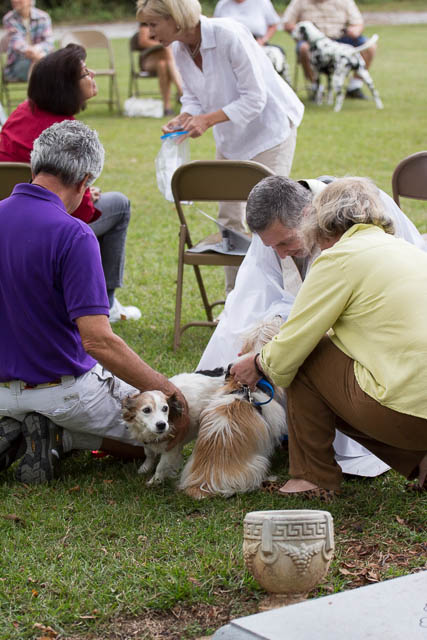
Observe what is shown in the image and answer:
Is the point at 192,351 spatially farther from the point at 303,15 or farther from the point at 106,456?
the point at 303,15

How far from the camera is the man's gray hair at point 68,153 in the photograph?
11.5ft

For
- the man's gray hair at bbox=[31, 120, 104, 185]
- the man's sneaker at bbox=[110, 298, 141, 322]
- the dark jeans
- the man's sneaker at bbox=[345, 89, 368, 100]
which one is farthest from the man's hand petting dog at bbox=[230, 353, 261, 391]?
the man's sneaker at bbox=[345, 89, 368, 100]

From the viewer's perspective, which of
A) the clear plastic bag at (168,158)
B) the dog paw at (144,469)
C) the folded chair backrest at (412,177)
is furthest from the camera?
the clear plastic bag at (168,158)

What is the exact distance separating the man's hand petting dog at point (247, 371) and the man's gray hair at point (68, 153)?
1.02 meters

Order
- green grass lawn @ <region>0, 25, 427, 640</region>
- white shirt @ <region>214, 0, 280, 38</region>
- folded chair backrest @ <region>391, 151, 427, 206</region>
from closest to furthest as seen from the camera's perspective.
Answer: green grass lawn @ <region>0, 25, 427, 640</region>, folded chair backrest @ <region>391, 151, 427, 206</region>, white shirt @ <region>214, 0, 280, 38</region>

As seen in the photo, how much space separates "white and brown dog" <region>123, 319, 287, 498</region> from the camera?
355 centimetres

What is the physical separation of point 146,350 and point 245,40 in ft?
6.73

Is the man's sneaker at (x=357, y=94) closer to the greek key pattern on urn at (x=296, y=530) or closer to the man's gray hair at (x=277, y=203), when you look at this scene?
the man's gray hair at (x=277, y=203)

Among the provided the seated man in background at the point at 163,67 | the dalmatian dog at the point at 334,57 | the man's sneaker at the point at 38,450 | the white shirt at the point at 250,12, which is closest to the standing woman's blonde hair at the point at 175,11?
the man's sneaker at the point at 38,450

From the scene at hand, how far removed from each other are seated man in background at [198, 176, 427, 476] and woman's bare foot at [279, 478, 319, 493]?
28 cm

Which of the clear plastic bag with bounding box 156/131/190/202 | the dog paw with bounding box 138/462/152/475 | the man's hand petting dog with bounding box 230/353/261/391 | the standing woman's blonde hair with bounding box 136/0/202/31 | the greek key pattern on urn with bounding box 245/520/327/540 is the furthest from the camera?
the clear plastic bag with bounding box 156/131/190/202

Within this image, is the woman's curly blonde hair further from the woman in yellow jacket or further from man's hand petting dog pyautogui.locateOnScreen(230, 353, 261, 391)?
man's hand petting dog pyautogui.locateOnScreen(230, 353, 261, 391)

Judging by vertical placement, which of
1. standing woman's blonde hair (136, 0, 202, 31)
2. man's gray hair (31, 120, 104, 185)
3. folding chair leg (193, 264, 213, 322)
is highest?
standing woman's blonde hair (136, 0, 202, 31)

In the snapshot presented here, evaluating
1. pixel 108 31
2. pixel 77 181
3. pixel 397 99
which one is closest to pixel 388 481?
pixel 77 181
